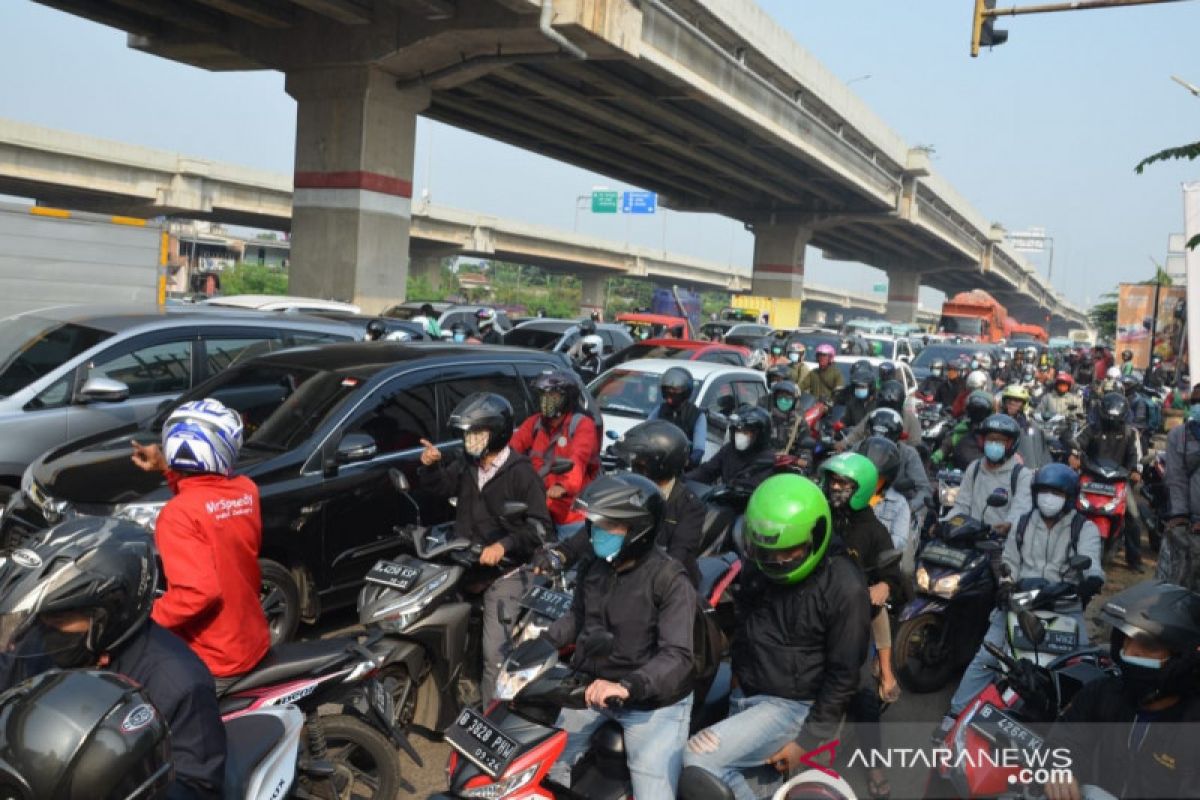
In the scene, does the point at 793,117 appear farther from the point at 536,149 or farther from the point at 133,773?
the point at 133,773

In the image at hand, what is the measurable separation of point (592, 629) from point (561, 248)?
69397 millimetres

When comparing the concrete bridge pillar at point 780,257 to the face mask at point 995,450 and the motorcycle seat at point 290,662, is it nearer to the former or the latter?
the face mask at point 995,450

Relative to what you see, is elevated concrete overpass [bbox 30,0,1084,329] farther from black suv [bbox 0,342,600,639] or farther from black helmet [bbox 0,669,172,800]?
black helmet [bbox 0,669,172,800]

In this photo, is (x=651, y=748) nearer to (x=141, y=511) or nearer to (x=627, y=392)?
(x=141, y=511)

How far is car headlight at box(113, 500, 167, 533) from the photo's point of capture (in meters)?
5.55

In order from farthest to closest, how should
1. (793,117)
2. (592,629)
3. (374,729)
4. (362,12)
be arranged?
(793,117)
(362,12)
(374,729)
(592,629)

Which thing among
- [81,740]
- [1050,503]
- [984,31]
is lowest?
[81,740]

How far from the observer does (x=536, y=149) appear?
1479 inches

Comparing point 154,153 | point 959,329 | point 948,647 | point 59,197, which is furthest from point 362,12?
point 959,329

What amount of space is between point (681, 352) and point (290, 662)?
38.3ft

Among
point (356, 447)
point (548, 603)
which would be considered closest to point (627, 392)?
point (356, 447)

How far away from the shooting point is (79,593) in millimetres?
2582

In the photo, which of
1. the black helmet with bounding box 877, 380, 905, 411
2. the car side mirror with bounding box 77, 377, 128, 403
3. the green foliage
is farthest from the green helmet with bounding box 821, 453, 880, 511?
the green foliage

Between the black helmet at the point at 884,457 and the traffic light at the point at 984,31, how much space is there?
7592mm
